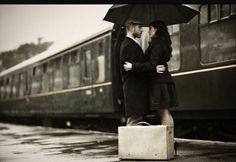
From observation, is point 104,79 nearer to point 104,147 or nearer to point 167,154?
point 104,147

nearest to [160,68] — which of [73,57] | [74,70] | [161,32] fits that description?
[161,32]

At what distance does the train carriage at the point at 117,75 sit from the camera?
7254 mm

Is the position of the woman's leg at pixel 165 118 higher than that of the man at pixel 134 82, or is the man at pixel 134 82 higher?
the man at pixel 134 82

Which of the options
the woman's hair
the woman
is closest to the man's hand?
the woman

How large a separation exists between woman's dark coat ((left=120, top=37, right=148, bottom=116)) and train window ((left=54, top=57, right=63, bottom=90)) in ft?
30.5

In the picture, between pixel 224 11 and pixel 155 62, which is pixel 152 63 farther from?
pixel 224 11

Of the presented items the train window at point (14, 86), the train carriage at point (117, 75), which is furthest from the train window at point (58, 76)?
the train window at point (14, 86)

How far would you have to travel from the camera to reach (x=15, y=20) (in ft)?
27.0

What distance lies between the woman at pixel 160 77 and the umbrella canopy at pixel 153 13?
1.34 m

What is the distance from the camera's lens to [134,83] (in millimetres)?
5633

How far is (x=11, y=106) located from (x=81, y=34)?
972 centimetres

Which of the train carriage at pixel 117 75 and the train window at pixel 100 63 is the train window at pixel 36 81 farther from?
the train window at pixel 100 63

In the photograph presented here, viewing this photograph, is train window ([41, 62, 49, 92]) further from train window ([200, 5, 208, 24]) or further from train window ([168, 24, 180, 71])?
train window ([200, 5, 208, 24])

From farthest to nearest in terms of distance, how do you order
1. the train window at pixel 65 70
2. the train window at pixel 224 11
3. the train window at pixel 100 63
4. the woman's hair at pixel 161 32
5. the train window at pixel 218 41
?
1. the train window at pixel 65 70
2. the train window at pixel 100 63
3. the train window at pixel 224 11
4. the train window at pixel 218 41
5. the woman's hair at pixel 161 32
